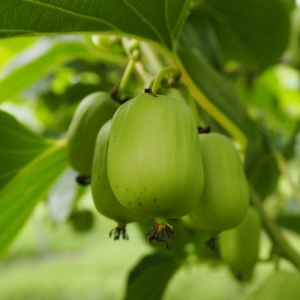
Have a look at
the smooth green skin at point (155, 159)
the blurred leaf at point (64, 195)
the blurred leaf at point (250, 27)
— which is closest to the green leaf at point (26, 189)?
the blurred leaf at point (64, 195)

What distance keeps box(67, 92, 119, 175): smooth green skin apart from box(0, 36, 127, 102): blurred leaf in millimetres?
352

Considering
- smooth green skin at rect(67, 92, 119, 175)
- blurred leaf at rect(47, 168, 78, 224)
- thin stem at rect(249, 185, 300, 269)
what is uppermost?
smooth green skin at rect(67, 92, 119, 175)

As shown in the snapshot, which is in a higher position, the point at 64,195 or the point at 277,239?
the point at 277,239

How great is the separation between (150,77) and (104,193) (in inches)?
9.0

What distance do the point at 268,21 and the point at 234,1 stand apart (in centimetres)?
10

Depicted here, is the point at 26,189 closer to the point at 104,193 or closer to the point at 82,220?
the point at 104,193

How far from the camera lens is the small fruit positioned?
0.44 m

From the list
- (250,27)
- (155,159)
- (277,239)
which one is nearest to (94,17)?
(155,159)

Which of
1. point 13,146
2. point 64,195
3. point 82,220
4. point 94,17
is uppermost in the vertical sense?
point 94,17

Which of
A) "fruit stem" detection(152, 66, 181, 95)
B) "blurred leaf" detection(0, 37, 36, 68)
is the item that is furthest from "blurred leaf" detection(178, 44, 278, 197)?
"blurred leaf" detection(0, 37, 36, 68)

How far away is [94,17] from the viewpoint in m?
0.54

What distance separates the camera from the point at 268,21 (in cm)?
106

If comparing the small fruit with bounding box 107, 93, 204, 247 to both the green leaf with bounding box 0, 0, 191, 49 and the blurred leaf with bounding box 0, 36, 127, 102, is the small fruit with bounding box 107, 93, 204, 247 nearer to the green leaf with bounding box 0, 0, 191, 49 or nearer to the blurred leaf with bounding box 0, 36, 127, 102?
the green leaf with bounding box 0, 0, 191, 49

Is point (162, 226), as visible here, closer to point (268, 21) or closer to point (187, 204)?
point (187, 204)
